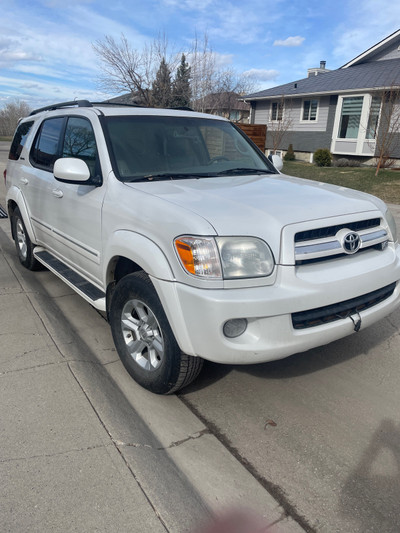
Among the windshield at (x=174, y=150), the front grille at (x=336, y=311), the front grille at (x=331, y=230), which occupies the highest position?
the windshield at (x=174, y=150)

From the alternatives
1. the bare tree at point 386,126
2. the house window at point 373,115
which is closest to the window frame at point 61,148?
the bare tree at point 386,126

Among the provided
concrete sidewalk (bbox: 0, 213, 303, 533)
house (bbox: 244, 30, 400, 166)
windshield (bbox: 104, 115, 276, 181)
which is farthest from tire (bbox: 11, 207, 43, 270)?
house (bbox: 244, 30, 400, 166)

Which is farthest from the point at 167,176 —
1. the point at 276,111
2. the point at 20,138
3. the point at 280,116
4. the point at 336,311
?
the point at 276,111

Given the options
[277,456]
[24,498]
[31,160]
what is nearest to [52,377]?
[24,498]

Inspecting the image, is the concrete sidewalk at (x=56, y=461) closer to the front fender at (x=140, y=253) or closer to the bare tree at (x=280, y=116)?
the front fender at (x=140, y=253)

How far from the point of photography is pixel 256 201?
9.36ft

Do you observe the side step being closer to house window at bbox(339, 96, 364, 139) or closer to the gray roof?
the gray roof

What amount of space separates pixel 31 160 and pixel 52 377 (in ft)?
9.52

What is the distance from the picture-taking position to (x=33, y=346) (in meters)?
3.58

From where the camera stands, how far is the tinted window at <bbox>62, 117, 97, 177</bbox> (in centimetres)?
361

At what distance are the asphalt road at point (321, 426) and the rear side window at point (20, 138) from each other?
9.42ft

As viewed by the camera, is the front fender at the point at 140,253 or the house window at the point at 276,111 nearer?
the front fender at the point at 140,253

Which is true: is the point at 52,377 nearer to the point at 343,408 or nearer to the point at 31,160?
the point at 343,408

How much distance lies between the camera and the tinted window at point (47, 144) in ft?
14.5
